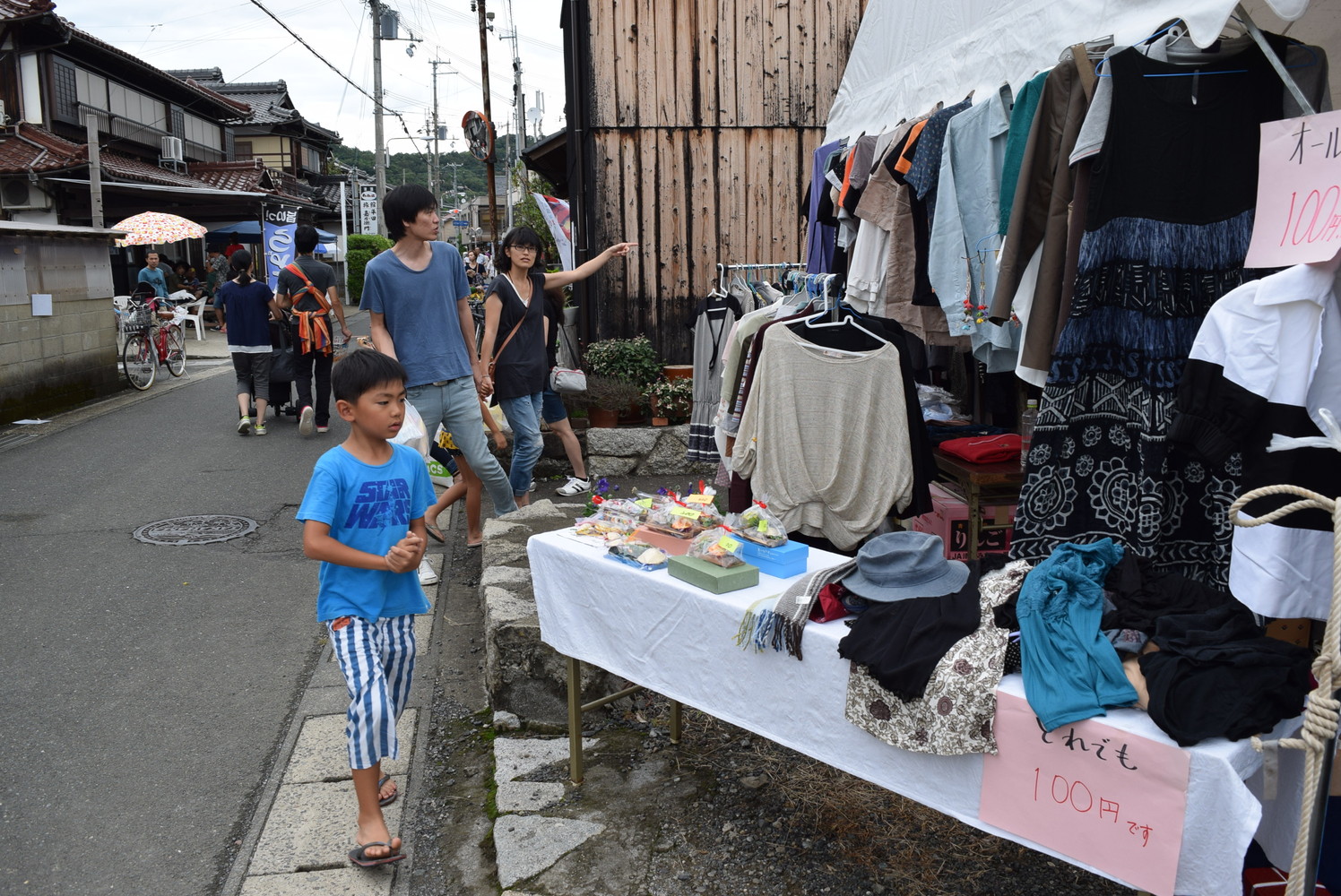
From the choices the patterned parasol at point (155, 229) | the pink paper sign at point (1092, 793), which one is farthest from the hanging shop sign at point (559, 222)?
the patterned parasol at point (155, 229)

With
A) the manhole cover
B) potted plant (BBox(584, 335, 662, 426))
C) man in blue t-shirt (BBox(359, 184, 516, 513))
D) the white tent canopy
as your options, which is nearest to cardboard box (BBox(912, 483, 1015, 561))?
the white tent canopy

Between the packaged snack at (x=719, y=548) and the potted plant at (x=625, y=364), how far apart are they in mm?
5615

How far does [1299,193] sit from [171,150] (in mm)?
30016

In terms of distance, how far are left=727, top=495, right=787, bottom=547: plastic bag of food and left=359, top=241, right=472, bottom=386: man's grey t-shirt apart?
8.24 ft

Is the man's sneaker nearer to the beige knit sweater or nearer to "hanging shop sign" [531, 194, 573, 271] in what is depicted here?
"hanging shop sign" [531, 194, 573, 271]

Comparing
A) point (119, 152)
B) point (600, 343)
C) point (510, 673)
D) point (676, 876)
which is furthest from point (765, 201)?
point (119, 152)

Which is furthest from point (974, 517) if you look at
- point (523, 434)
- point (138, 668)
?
point (138, 668)

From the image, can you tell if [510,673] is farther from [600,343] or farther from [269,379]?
[269,379]

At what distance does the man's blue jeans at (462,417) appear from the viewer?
212 inches

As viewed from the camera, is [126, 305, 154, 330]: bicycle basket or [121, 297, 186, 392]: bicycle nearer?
[121, 297, 186, 392]: bicycle

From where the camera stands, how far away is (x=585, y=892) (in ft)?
10.3

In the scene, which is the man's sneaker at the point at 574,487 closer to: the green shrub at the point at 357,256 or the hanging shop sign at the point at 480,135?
the hanging shop sign at the point at 480,135

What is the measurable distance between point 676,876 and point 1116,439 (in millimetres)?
2071

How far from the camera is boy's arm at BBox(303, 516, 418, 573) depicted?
10.2ft
